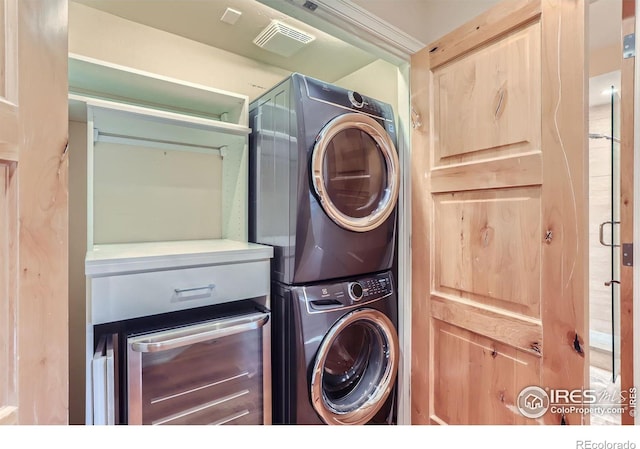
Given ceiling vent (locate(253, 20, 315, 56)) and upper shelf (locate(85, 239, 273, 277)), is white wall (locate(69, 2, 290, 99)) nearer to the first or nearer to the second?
ceiling vent (locate(253, 20, 315, 56))

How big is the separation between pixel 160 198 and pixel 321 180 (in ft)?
3.11

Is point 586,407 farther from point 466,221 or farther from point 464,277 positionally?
point 466,221

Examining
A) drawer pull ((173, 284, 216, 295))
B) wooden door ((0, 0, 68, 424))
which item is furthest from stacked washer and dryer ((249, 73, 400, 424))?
wooden door ((0, 0, 68, 424))

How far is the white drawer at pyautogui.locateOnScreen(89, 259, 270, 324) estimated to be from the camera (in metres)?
0.96

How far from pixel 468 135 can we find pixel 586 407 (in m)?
1.01

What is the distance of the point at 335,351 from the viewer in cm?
146

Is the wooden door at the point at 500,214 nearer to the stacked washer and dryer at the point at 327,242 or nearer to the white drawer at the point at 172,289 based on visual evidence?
the stacked washer and dryer at the point at 327,242

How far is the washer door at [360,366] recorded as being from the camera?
4.59 ft

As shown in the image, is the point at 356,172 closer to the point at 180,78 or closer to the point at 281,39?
the point at 281,39

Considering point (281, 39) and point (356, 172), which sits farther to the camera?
point (281, 39)

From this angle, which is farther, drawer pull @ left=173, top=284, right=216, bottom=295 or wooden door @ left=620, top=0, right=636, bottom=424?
drawer pull @ left=173, top=284, right=216, bottom=295

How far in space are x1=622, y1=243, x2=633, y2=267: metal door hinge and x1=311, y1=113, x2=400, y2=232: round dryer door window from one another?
0.85 metres

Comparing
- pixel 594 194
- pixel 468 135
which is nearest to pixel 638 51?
pixel 468 135

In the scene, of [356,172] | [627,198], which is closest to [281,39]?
[356,172]
